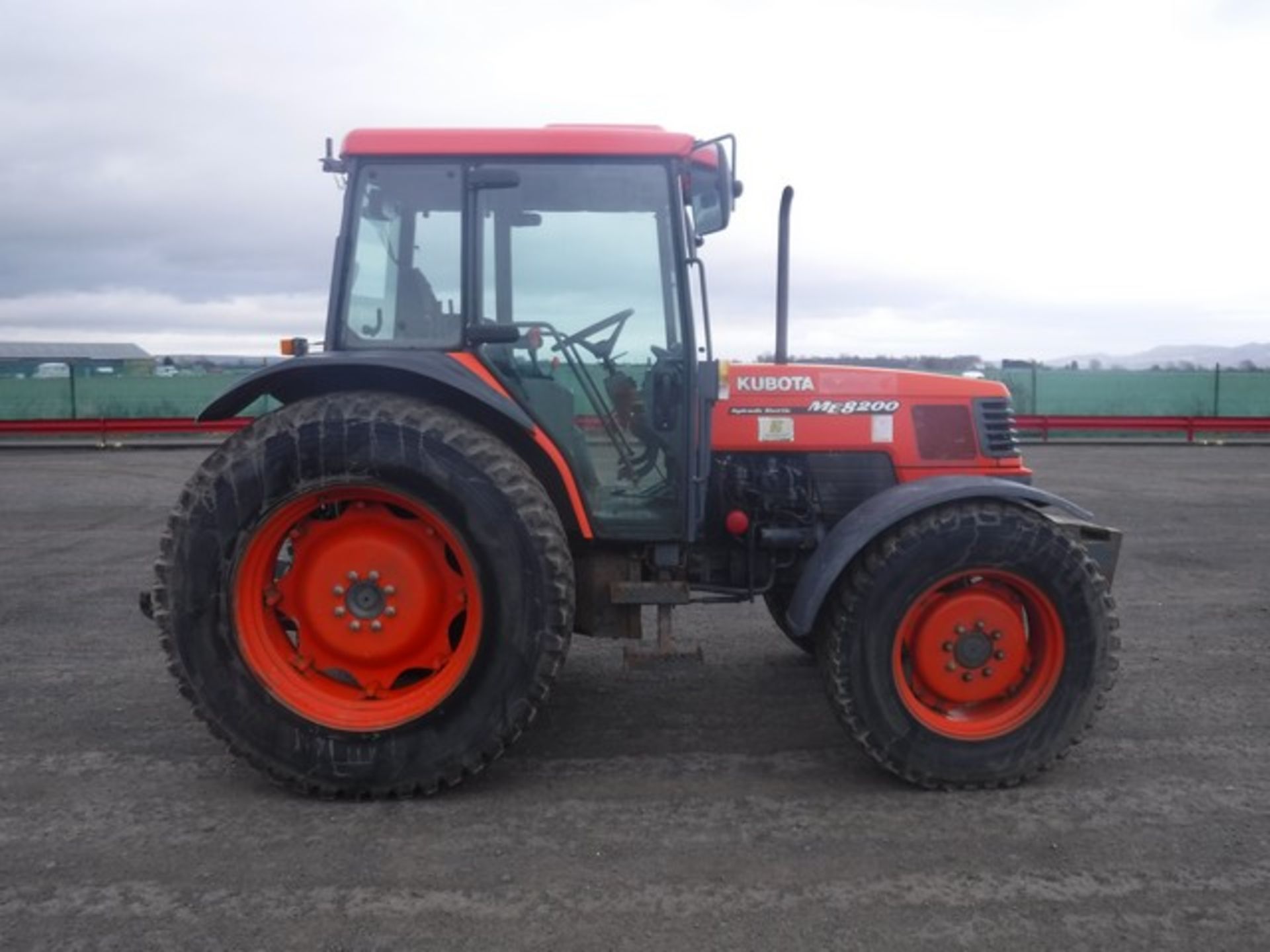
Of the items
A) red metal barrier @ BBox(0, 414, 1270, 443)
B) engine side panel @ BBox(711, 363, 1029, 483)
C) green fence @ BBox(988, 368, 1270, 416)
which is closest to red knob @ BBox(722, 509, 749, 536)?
engine side panel @ BBox(711, 363, 1029, 483)

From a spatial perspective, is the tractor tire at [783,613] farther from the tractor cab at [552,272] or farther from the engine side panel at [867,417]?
the tractor cab at [552,272]

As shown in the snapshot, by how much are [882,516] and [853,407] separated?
2.31ft

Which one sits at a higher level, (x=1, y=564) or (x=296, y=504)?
(x=296, y=504)

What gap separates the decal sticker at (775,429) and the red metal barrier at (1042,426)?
56.4 ft

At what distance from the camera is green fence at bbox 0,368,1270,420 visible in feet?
77.6

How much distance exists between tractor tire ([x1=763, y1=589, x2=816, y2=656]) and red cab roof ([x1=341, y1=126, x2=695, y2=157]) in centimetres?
188

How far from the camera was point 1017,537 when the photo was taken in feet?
12.5

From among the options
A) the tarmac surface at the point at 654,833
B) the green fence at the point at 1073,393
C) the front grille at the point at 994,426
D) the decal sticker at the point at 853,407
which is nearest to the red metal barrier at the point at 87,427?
the green fence at the point at 1073,393

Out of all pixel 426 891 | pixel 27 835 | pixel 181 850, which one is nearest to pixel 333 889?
pixel 426 891

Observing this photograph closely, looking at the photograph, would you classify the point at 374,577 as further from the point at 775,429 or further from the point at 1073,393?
the point at 1073,393

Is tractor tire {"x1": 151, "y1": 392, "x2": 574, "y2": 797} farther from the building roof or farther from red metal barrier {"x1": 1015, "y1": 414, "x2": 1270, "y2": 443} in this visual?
the building roof

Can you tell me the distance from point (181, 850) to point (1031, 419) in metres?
20.0

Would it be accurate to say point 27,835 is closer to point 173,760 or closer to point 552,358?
point 173,760

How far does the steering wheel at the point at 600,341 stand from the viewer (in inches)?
159
